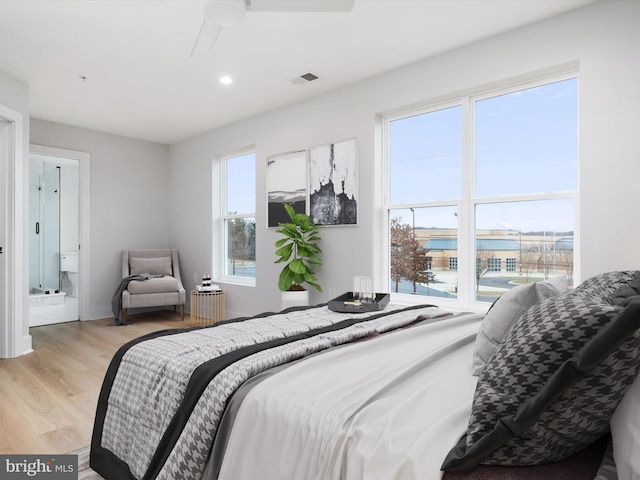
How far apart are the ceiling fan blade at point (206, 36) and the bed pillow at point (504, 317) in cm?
210

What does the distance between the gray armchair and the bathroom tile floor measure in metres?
0.96

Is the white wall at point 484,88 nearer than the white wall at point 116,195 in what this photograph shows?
Yes

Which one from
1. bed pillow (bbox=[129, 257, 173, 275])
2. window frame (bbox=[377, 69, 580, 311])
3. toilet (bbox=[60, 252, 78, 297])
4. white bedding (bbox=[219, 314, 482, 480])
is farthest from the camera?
toilet (bbox=[60, 252, 78, 297])

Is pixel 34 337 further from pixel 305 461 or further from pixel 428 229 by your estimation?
pixel 305 461

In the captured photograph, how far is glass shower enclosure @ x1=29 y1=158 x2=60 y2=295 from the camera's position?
247 inches

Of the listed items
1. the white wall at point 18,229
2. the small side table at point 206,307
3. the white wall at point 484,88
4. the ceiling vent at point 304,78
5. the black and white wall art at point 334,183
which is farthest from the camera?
the small side table at point 206,307

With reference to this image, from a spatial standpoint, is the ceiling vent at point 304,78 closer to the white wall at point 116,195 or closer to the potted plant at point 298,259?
the potted plant at point 298,259

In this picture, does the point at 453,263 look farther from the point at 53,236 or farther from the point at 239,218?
the point at 53,236

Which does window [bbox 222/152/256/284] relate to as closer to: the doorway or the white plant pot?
the white plant pot

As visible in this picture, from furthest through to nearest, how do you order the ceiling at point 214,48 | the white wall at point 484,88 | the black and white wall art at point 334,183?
the black and white wall art at point 334,183 → the ceiling at point 214,48 → the white wall at point 484,88

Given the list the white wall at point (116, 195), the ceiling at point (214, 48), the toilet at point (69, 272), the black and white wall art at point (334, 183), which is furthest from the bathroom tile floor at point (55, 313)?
the black and white wall art at point (334, 183)

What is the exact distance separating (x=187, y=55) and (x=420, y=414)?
3485 millimetres

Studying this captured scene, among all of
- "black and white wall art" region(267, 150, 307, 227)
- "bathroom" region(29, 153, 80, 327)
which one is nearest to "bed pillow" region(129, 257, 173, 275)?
"bathroom" region(29, 153, 80, 327)

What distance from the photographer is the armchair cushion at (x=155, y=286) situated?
5.35m
